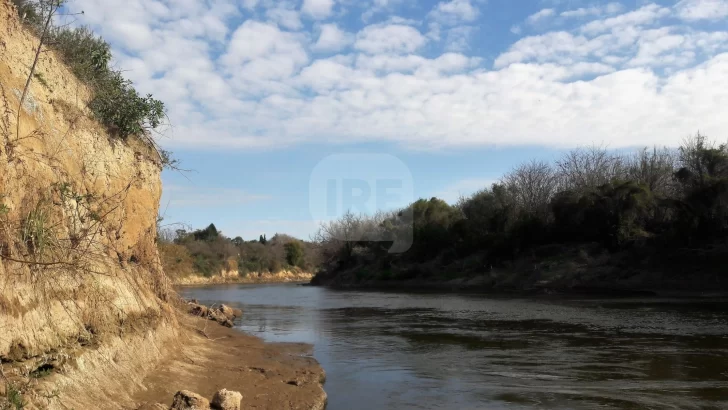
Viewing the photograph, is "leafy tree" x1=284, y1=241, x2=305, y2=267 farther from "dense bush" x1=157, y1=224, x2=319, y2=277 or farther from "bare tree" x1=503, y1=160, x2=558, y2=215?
"bare tree" x1=503, y1=160, x2=558, y2=215

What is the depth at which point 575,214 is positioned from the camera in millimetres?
49594

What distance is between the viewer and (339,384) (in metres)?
12.0

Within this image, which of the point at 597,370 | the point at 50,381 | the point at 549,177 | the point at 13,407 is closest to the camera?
the point at 13,407

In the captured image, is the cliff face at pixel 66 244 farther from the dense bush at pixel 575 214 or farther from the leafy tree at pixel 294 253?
the leafy tree at pixel 294 253

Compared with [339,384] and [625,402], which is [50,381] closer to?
[339,384]

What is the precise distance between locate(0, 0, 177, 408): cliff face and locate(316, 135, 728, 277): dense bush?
38460 mm

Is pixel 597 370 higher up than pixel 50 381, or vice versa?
pixel 50 381

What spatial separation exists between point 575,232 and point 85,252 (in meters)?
47.1

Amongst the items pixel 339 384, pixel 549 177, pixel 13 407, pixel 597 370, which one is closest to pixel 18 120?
pixel 13 407

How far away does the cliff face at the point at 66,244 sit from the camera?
7.00m

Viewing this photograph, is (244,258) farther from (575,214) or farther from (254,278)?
(575,214)

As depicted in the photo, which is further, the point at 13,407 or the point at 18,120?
the point at 18,120

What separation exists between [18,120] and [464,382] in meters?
9.55

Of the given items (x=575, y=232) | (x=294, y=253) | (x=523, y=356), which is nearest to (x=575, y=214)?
(x=575, y=232)
